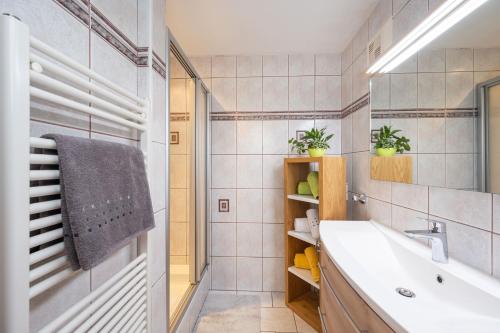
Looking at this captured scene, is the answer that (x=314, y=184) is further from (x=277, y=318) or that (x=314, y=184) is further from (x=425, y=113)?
(x=277, y=318)

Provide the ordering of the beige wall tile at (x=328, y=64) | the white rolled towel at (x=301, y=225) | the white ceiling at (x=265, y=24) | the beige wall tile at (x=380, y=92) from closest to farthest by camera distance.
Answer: the beige wall tile at (x=380, y=92)
the white ceiling at (x=265, y=24)
the white rolled towel at (x=301, y=225)
the beige wall tile at (x=328, y=64)

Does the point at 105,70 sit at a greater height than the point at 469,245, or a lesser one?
greater

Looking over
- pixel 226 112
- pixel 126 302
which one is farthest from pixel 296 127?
pixel 126 302

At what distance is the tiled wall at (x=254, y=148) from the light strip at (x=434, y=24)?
33.8 inches

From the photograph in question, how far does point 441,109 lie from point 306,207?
130cm

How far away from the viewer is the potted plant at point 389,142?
121 centimetres

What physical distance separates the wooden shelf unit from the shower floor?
824 mm

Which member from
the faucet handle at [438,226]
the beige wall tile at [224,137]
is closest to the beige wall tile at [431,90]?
the faucet handle at [438,226]

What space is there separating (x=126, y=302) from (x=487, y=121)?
1327 millimetres

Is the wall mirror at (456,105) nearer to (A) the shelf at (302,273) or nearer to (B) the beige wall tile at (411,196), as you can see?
(B) the beige wall tile at (411,196)

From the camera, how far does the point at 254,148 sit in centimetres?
214

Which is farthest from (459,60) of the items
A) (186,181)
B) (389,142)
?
(186,181)

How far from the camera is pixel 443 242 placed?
892mm

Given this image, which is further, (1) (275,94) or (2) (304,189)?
(1) (275,94)
